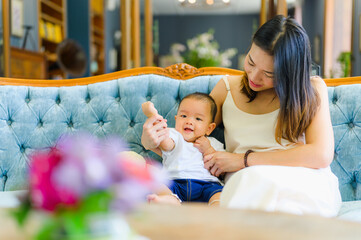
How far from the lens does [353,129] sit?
169 centimetres

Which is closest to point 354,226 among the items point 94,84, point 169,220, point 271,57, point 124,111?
point 169,220

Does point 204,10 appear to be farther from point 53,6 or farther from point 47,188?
point 47,188

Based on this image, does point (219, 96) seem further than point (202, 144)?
Yes

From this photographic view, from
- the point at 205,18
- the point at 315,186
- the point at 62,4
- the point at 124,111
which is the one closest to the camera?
the point at 315,186

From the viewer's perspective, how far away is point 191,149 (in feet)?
5.02

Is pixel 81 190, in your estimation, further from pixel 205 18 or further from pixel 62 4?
pixel 205 18

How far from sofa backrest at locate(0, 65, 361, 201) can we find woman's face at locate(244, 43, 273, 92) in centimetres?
41

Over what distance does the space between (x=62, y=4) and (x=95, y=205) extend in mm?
6320

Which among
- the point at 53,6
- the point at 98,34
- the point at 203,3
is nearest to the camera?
the point at 53,6

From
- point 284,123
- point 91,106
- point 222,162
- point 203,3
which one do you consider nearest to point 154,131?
point 222,162

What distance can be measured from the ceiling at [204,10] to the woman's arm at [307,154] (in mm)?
8142

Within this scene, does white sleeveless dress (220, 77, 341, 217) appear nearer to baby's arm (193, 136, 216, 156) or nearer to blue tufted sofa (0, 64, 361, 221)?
baby's arm (193, 136, 216, 156)

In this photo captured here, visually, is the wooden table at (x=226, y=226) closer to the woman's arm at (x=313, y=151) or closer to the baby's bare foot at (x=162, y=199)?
the baby's bare foot at (x=162, y=199)

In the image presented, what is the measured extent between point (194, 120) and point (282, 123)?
371 mm
